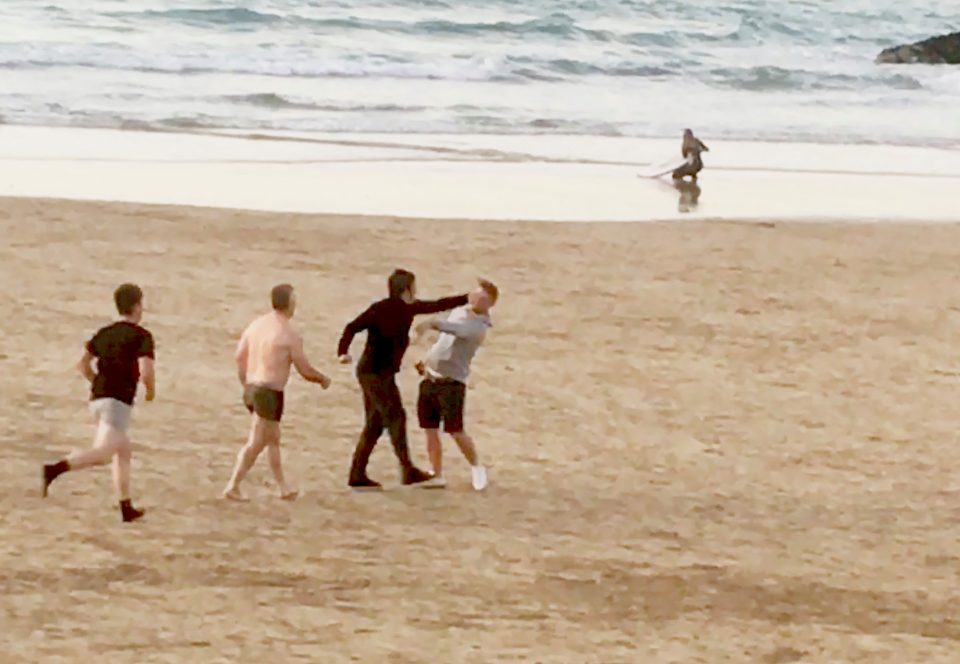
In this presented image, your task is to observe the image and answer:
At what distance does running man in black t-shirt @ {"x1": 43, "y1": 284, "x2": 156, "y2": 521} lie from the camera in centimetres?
759

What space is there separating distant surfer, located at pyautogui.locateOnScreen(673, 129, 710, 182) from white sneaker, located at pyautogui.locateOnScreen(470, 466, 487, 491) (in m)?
11.4

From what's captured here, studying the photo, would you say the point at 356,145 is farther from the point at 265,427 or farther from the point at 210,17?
the point at 210,17

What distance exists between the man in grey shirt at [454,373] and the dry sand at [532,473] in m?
0.27

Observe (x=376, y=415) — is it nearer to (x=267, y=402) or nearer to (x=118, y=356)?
(x=267, y=402)

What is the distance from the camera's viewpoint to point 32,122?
2472 centimetres

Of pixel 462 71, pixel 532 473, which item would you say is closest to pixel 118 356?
pixel 532 473

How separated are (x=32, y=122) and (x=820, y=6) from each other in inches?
1528

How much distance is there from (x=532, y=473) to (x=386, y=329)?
1.24 meters

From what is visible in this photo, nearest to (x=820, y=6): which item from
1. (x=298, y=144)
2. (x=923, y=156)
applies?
(x=923, y=156)

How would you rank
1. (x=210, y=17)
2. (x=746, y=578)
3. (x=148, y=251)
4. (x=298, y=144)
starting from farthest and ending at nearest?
(x=210, y=17), (x=298, y=144), (x=148, y=251), (x=746, y=578)

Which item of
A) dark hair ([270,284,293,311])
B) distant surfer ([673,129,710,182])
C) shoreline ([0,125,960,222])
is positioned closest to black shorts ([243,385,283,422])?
dark hair ([270,284,293,311])

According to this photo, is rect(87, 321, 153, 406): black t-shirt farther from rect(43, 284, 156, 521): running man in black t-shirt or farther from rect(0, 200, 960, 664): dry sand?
rect(0, 200, 960, 664): dry sand

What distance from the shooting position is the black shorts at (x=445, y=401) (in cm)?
840

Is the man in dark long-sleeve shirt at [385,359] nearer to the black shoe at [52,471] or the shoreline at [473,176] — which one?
the black shoe at [52,471]
